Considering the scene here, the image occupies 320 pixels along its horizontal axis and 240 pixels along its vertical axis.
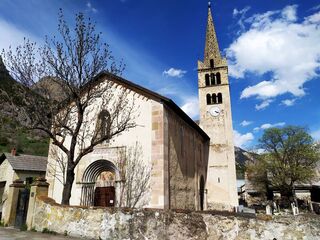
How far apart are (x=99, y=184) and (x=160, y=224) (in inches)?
337

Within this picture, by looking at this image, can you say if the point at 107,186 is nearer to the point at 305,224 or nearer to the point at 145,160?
the point at 145,160

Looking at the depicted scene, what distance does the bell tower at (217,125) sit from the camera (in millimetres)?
25953

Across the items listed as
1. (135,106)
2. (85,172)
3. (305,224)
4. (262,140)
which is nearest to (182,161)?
(135,106)

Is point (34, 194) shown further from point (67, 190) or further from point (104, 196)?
point (104, 196)

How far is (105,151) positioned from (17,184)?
5043 millimetres

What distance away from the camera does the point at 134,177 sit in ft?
45.9

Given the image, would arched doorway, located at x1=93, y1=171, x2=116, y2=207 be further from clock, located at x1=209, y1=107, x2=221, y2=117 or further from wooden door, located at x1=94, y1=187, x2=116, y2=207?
clock, located at x1=209, y1=107, x2=221, y2=117

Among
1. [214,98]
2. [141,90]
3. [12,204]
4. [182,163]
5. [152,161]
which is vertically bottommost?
[12,204]

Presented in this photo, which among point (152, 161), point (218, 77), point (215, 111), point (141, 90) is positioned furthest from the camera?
point (218, 77)

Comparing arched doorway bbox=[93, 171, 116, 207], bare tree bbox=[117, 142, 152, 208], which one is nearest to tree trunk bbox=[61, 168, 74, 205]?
bare tree bbox=[117, 142, 152, 208]

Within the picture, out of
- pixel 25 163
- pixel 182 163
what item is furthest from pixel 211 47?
pixel 25 163

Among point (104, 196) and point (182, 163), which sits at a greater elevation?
point (182, 163)

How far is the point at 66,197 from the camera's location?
10812mm

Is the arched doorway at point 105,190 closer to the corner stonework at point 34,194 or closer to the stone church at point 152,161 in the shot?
the stone church at point 152,161
